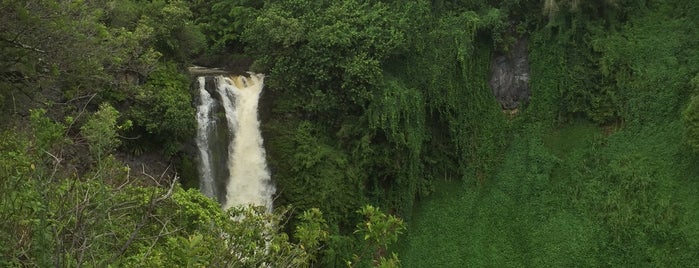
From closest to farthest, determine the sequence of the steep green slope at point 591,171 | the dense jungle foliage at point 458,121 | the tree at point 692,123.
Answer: the tree at point 692,123 < the dense jungle foliage at point 458,121 < the steep green slope at point 591,171

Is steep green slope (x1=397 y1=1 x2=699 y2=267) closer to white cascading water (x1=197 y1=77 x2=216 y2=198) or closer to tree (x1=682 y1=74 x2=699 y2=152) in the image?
tree (x1=682 y1=74 x2=699 y2=152)

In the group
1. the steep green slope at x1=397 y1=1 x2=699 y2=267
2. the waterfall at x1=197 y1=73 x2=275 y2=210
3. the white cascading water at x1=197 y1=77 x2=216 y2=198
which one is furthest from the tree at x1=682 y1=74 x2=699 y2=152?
the white cascading water at x1=197 y1=77 x2=216 y2=198

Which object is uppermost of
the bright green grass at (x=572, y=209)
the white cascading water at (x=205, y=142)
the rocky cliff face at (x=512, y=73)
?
the rocky cliff face at (x=512, y=73)

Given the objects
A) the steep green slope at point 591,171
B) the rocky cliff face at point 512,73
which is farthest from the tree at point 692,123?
the rocky cliff face at point 512,73

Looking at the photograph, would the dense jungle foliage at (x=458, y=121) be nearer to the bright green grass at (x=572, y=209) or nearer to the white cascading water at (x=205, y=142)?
the bright green grass at (x=572, y=209)

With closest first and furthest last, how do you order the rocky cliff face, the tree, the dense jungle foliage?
the tree
the dense jungle foliage
the rocky cliff face

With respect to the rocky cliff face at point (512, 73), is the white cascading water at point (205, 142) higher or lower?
lower

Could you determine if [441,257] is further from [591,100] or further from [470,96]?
[591,100]
